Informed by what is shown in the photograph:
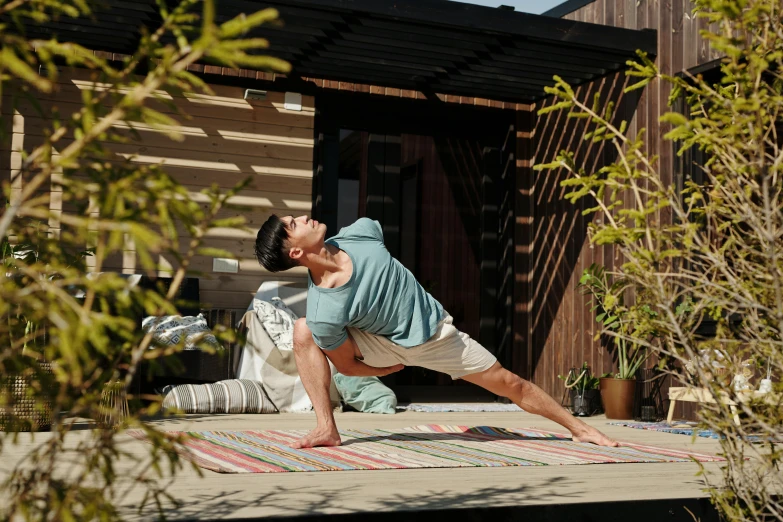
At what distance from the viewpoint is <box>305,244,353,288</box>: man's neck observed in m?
3.66

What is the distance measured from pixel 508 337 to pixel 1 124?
6716mm

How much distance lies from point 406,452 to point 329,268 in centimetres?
81

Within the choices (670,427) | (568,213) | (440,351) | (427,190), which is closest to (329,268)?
(440,351)

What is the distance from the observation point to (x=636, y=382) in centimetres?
608

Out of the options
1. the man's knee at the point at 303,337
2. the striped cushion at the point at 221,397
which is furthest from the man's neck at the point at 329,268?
the striped cushion at the point at 221,397

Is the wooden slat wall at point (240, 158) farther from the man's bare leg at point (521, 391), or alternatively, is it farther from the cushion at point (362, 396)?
the man's bare leg at point (521, 391)

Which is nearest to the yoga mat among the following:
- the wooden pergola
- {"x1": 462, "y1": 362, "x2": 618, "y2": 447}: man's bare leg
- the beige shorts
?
{"x1": 462, "y1": 362, "x2": 618, "y2": 447}: man's bare leg

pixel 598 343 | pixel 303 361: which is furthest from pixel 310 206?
pixel 303 361

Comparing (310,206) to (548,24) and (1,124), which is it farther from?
(1,124)

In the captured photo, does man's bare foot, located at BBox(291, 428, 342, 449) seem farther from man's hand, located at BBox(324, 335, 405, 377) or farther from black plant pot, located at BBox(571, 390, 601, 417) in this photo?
black plant pot, located at BBox(571, 390, 601, 417)

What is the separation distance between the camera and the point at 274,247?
3.70 meters

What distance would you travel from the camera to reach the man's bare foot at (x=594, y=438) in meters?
3.96

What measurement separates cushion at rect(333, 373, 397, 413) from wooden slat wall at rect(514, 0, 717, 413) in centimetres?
152

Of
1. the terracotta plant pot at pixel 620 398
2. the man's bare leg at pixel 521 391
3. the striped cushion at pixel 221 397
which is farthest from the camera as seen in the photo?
the terracotta plant pot at pixel 620 398
